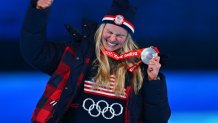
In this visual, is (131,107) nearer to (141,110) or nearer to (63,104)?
(141,110)

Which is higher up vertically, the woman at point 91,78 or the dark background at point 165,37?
the dark background at point 165,37

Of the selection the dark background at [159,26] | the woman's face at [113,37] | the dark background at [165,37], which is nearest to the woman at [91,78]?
the woman's face at [113,37]

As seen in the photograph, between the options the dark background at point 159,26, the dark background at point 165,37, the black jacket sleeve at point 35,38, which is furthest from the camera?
the dark background at point 159,26

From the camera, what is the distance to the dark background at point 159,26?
471 centimetres

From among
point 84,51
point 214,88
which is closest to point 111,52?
point 84,51

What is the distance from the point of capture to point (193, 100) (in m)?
4.21

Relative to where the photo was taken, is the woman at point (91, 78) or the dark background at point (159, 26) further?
the dark background at point (159, 26)

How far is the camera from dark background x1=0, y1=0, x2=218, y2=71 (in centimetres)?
471

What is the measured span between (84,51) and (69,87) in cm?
17

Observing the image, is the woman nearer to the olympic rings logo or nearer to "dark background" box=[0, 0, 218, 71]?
the olympic rings logo

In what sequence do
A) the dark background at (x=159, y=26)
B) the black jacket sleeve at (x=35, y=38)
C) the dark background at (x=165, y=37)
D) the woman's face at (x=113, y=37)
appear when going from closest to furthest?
1. the black jacket sleeve at (x=35, y=38)
2. the woman's face at (x=113, y=37)
3. the dark background at (x=165, y=37)
4. the dark background at (x=159, y=26)

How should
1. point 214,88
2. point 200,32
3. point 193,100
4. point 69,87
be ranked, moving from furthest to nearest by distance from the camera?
point 200,32 → point 214,88 → point 193,100 → point 69,87

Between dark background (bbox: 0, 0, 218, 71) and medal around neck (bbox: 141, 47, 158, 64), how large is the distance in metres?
2.32

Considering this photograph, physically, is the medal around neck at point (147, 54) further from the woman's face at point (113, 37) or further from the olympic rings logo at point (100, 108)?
the olympic rings logo at point (100, 108)
